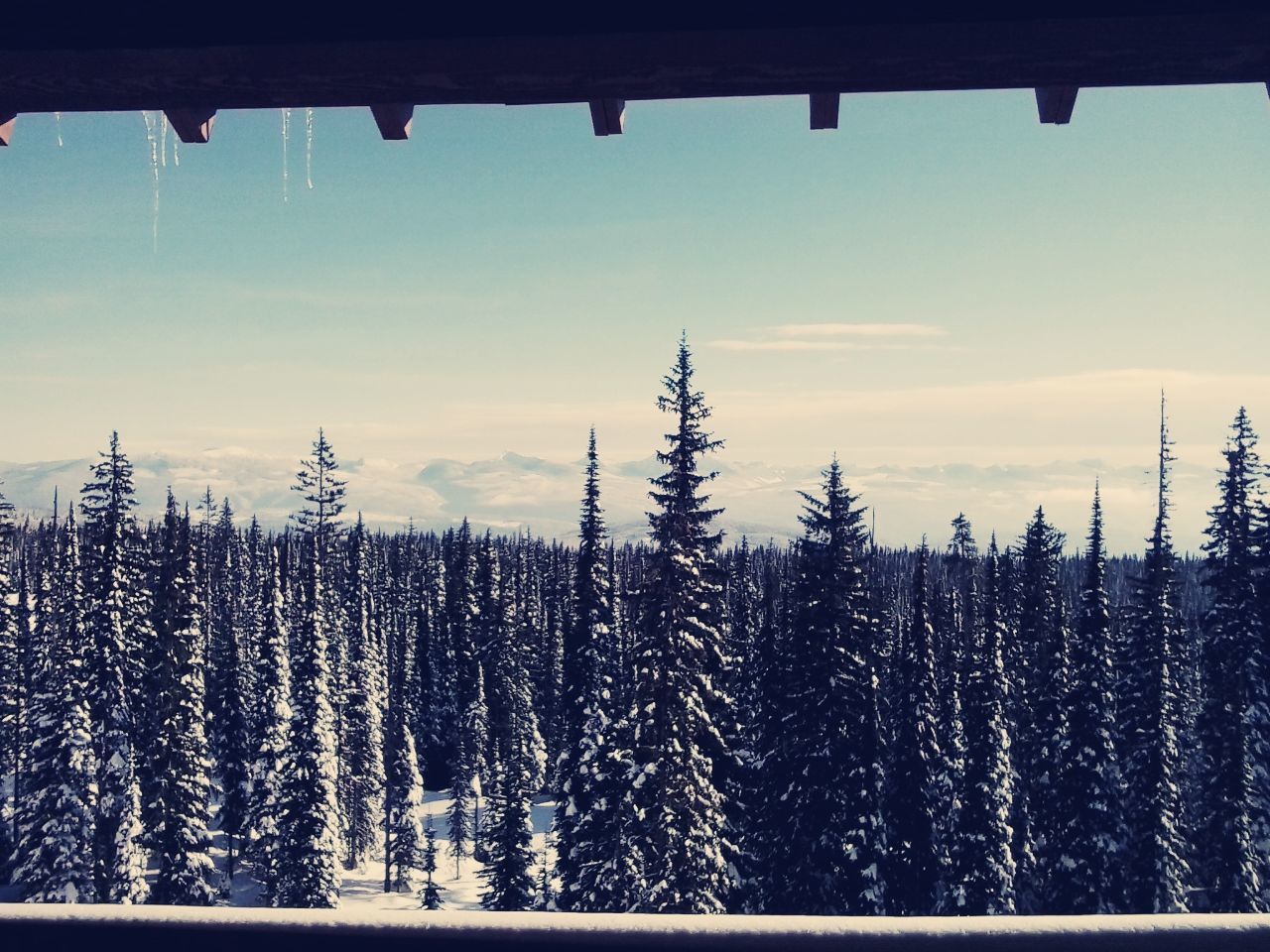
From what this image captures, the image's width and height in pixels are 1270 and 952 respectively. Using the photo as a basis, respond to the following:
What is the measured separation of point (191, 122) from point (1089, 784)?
3732cm

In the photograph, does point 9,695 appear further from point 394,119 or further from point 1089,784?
point 394,119

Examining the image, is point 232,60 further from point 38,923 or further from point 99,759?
point 99,759

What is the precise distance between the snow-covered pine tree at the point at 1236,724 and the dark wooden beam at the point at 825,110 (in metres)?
35.0

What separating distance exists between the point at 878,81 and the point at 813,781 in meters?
26.7

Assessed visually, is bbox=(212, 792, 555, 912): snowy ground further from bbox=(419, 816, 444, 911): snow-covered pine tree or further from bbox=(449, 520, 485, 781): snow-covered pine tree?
bbox=(449, 520, 485, 781): snow-covered pine tree

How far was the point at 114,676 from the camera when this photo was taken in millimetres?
35062

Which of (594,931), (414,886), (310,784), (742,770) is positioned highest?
(594,931)

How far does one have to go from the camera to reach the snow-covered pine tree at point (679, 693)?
25.5 meters

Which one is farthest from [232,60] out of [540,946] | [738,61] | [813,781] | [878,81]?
[813,781]

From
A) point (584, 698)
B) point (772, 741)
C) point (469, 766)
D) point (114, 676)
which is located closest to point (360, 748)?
point (469, 766)

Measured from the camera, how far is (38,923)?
242 cm

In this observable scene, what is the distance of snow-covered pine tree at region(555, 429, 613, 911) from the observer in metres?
32.5

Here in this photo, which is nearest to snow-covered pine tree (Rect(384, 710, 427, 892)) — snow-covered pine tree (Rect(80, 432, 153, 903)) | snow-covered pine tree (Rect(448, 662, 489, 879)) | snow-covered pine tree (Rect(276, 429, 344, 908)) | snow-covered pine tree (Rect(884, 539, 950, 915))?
snow-covered pine tree (Rect(448, 662, 489, 879))

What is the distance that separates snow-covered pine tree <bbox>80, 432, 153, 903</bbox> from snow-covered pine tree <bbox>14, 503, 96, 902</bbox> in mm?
517
